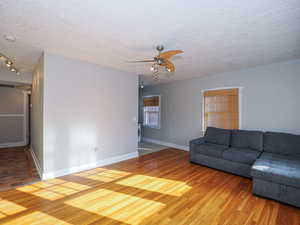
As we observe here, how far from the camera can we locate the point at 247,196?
251 centimetres

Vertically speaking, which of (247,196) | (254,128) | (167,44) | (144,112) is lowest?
(247,196)

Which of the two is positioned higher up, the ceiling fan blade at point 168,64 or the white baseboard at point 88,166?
the ceiling fan blade at point 168,64

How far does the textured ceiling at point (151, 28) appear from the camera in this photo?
65.9 inches

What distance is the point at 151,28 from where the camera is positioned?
6.89 feet

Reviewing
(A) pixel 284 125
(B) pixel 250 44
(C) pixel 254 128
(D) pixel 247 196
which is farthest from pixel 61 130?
(A) pixel 284 125

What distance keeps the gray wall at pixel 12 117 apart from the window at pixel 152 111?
5012 mm

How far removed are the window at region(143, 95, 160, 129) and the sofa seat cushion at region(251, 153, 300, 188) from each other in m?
4.23

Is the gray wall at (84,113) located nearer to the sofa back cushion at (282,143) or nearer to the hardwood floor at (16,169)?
the hardwood floor at (16,169)

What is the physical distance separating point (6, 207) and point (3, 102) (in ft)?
16.5

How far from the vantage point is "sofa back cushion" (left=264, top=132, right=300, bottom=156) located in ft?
10.0

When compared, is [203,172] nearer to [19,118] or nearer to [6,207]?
[6,207]

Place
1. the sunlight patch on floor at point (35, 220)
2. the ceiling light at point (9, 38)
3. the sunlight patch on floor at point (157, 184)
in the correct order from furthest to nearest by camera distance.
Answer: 1. the sunlight patch on floor at point (157, 184)
2. the ceiling light at point (9, 38)
3. the sunlight patch on floor at point (35, 220)

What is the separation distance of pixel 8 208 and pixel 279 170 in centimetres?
424

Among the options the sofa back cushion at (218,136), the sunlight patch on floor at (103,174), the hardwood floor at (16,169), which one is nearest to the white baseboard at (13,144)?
the hardwood floor at (16,169)
